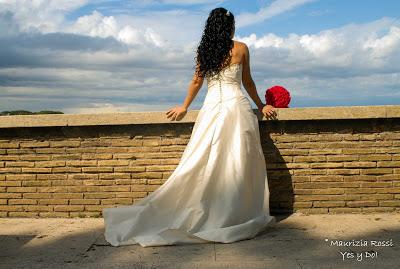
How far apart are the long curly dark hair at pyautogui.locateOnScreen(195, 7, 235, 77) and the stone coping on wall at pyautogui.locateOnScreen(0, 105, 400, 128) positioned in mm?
734

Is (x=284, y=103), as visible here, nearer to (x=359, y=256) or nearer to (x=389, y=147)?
(x=389, y=147)

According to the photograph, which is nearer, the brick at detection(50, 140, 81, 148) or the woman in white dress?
the woman in white dress

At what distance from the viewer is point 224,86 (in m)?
4.91

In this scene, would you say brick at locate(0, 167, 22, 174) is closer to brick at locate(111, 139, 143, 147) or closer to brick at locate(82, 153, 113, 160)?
brick at locate(82, 153, 113, 160)

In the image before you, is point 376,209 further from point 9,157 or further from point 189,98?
point 9,157

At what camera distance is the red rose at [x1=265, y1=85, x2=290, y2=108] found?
5.55 meters

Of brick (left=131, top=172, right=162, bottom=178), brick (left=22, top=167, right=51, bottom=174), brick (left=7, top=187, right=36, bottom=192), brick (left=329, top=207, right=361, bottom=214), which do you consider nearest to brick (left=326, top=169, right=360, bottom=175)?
brick (left=329, top=207, right=361, bottom=214)

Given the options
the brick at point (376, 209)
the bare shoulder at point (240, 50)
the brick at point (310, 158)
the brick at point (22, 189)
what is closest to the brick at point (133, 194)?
the brick at point (22, 189)

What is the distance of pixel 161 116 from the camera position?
5.43m

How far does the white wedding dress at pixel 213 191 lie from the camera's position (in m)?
4.53

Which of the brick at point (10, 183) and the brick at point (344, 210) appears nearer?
the brick at point (344, 210)

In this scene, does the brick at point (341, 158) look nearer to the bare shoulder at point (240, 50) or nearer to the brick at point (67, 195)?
the bare shoulder at point (240, 50)

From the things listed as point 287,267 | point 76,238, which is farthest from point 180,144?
point 287,267

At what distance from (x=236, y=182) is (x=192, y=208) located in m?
0.53
